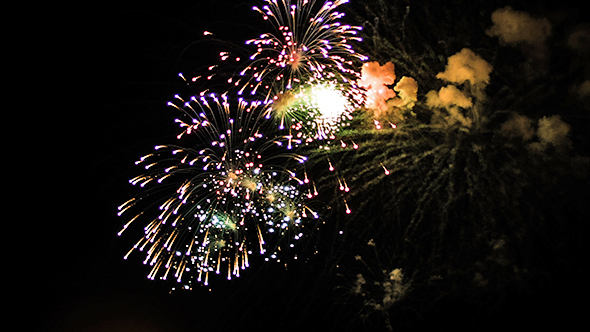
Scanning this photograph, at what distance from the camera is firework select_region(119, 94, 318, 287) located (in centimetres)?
678

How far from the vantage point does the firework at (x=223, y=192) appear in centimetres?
678

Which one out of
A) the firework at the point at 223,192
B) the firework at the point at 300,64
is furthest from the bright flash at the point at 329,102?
the firework at the point at 223,192

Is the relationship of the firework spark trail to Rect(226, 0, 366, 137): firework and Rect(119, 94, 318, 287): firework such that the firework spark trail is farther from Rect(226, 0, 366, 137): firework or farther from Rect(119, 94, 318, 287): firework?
Rect(119, 94, 318, 287): firework

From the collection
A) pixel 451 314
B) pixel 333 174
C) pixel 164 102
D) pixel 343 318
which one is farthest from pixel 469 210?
pixel 164 102

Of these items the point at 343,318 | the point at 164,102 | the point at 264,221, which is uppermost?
the point at 164,102

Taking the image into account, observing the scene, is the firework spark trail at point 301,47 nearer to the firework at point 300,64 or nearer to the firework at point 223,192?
the firework at point 300,64

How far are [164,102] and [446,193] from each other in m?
5.70

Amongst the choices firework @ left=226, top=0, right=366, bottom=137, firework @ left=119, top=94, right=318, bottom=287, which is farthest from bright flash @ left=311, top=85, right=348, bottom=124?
firework @ left=119, top=94, right=318, bottom=287

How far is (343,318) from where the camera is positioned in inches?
301

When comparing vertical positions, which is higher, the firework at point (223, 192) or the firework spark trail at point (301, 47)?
the firework spark trail at point (301, 47)

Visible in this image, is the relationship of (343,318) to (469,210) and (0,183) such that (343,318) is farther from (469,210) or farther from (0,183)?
(0,183)

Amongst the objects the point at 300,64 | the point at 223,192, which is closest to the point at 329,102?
the point at 300,64

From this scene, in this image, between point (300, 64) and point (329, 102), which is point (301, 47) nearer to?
point (300, 64)

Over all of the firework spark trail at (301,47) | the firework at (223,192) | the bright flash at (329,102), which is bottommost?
the firework at (223,192)
